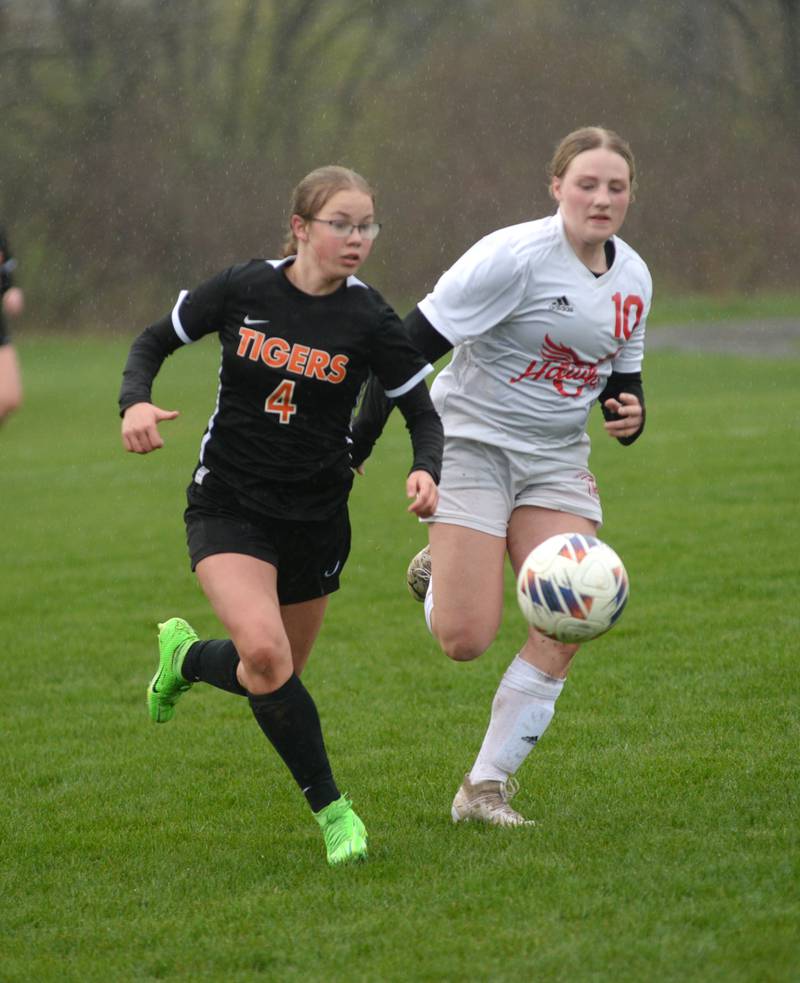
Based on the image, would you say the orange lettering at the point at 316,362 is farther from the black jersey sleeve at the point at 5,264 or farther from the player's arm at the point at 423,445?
the black jersey sleeve at the point at 5,264

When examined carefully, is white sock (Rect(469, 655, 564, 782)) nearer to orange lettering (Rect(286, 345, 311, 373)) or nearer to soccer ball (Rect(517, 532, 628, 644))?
soccer ball (Rect(517, 532, 628, 644))

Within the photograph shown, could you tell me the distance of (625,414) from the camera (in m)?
4.98

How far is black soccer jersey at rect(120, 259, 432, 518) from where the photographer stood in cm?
453

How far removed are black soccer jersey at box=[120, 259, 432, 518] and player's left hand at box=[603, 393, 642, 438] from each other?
0.70 meters

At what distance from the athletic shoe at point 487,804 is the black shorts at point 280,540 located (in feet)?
2.69

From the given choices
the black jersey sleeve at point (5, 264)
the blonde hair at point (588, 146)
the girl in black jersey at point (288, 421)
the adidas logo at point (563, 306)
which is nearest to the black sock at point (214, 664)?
the girl in black jersey at point (288, 421)

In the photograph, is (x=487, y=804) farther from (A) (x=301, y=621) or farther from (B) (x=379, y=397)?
(B) (x=379, y=397)

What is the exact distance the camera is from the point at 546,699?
16.3ft

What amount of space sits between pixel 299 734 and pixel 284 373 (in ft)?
3.61

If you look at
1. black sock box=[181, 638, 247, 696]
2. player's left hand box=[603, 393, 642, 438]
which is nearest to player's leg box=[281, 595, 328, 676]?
black sock box=[181, 638, 247, 696]

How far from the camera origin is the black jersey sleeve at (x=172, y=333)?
461 cm

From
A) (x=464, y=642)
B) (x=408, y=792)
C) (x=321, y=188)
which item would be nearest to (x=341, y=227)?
(x=321, y=188)

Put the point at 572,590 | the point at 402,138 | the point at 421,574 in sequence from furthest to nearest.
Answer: the point at 402,138 < the point at 421,574 < the point at 572,590

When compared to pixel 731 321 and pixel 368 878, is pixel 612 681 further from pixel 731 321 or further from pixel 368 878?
pixel 731 321
